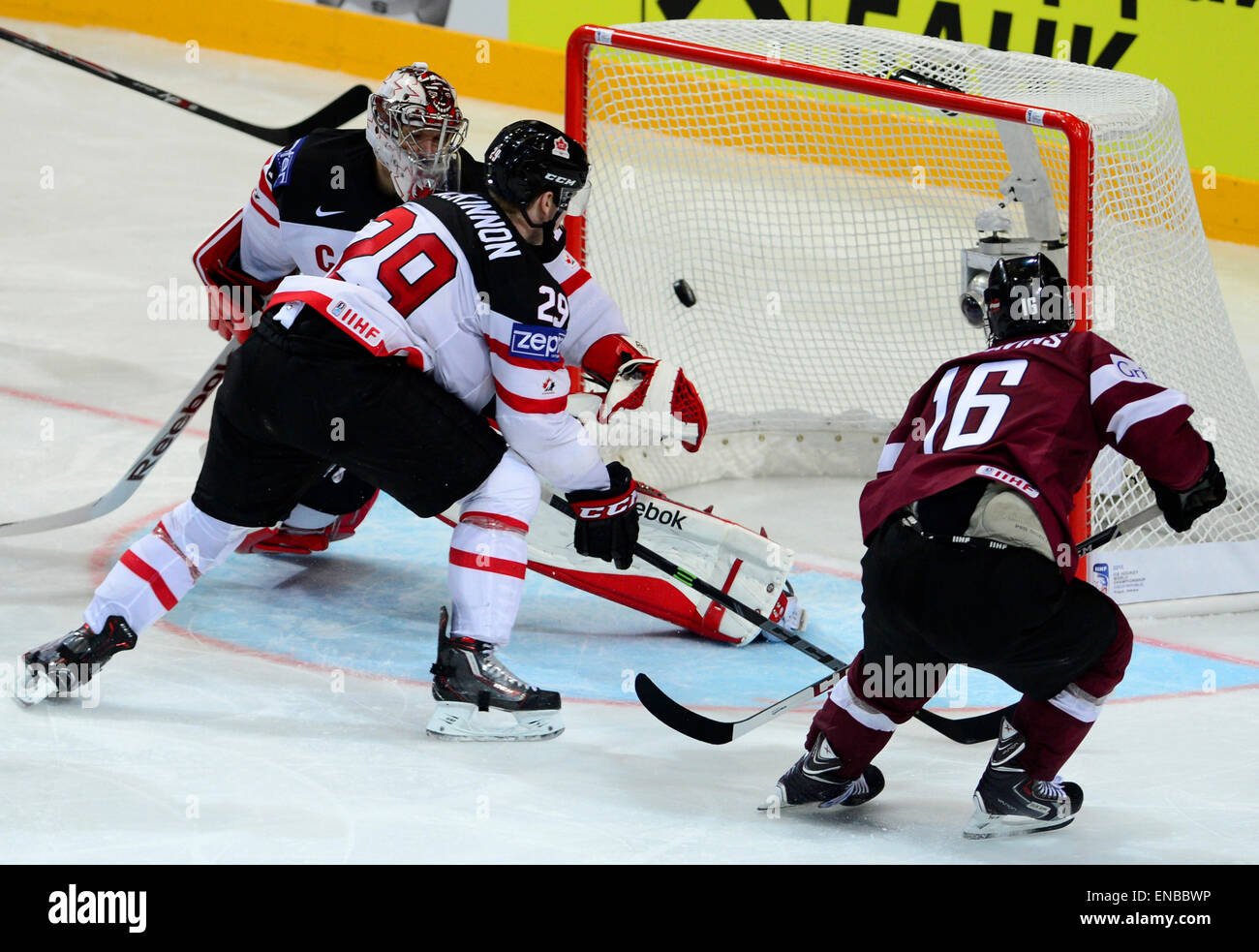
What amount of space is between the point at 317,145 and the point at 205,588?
41.5 inches

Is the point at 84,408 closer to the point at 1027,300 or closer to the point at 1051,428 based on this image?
the point at 1027,300

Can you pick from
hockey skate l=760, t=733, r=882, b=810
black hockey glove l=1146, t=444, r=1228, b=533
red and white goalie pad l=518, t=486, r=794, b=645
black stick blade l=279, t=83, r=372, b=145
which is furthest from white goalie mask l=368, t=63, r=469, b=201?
black hockey glove l=1146, t=444, r=1228, b=533

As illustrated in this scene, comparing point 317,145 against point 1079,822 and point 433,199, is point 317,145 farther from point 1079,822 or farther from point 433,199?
point 1079,822

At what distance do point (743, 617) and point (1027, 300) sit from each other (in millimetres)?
1004

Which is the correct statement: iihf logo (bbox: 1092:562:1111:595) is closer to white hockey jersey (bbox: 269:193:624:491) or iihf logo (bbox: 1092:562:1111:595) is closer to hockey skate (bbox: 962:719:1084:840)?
hockey skate (bbox: 962:719:1084:840)

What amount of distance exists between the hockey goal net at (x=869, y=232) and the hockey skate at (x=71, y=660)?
5.71 feet

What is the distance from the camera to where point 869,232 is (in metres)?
5.29

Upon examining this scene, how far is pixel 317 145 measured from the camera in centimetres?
388

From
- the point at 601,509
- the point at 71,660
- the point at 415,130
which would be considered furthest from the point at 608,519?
the point at 71,660

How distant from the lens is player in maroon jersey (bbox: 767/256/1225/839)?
2.72 meters

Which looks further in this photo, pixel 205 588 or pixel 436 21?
pixel 436 21

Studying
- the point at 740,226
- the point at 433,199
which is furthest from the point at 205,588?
the point at 740,226

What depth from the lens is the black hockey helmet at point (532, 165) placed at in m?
3.26
